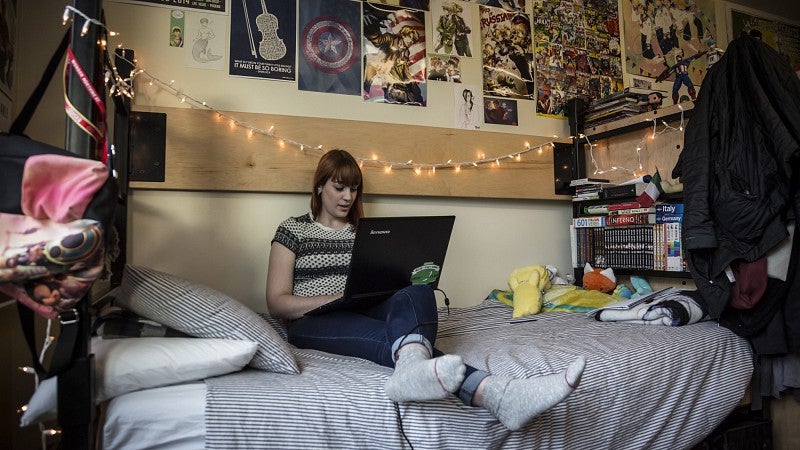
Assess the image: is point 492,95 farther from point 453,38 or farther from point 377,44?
point 377,44

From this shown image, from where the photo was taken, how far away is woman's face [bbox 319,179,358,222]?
74.9 inches

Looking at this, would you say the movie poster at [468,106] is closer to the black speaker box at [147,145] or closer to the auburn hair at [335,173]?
the auburn hair at [335,173]

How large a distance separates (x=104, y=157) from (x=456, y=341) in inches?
44.3

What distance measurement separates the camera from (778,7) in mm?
3266

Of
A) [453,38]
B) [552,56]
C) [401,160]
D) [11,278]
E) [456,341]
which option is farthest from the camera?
[552,56]

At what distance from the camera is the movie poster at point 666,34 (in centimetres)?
285

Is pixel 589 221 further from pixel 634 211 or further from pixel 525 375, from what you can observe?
pixel 525 375

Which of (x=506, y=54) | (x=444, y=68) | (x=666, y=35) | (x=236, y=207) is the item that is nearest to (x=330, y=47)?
(x=444, y=68)

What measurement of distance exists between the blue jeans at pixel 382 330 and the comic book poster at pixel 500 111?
1292 millimetres

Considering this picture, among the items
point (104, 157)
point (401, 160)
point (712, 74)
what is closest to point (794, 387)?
point (712, 74)

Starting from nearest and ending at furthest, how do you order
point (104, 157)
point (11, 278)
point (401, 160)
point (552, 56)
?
point (11, 278) < point (104, 157) < point (401, 160) < point (552, 56)

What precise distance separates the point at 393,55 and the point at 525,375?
156 cm

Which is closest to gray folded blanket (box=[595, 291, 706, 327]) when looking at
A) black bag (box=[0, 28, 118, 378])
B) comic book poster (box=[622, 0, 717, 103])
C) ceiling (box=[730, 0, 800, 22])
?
comic book poster (box=[622, 0, 717, 103])

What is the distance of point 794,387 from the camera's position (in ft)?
5.58
